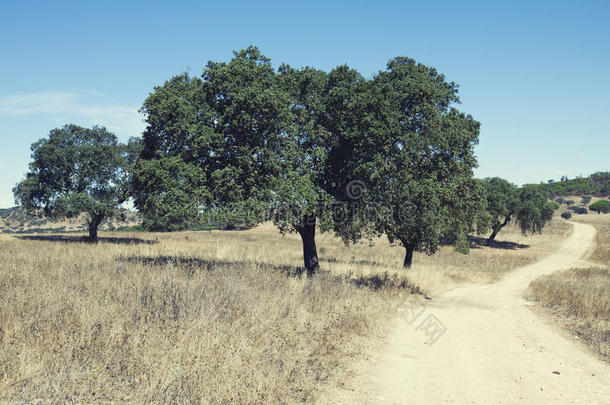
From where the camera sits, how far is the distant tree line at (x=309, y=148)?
13.6 m

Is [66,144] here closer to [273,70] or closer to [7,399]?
[273,70]

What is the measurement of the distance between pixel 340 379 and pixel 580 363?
5467 millimetres

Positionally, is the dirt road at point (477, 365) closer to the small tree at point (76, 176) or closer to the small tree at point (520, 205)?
the small tree at point (76, 176)

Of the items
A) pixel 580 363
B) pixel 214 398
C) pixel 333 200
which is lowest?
pixel 580 363

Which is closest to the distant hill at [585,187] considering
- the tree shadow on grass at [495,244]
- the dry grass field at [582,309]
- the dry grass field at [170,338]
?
the tree shadow on grass at [495,244]

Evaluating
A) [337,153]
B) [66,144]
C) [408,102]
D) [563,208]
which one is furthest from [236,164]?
[563,208]

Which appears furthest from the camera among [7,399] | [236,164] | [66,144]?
[66,144]

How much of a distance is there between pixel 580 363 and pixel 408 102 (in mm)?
9821

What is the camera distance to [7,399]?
4.75m

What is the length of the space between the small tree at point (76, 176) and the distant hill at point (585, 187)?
146 meters

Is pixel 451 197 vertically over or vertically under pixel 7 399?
over

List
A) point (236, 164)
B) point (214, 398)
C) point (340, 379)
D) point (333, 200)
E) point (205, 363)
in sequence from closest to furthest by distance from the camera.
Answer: point (214, 398) → point (205, 363) → point (340, 379) → point (236, 164) → point (333, 200)

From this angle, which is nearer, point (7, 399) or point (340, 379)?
point (7, 399)

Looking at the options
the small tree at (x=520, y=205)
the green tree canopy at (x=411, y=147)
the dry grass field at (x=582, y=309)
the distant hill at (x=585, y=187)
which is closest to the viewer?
the dry grass field at (x=582, y=309)
